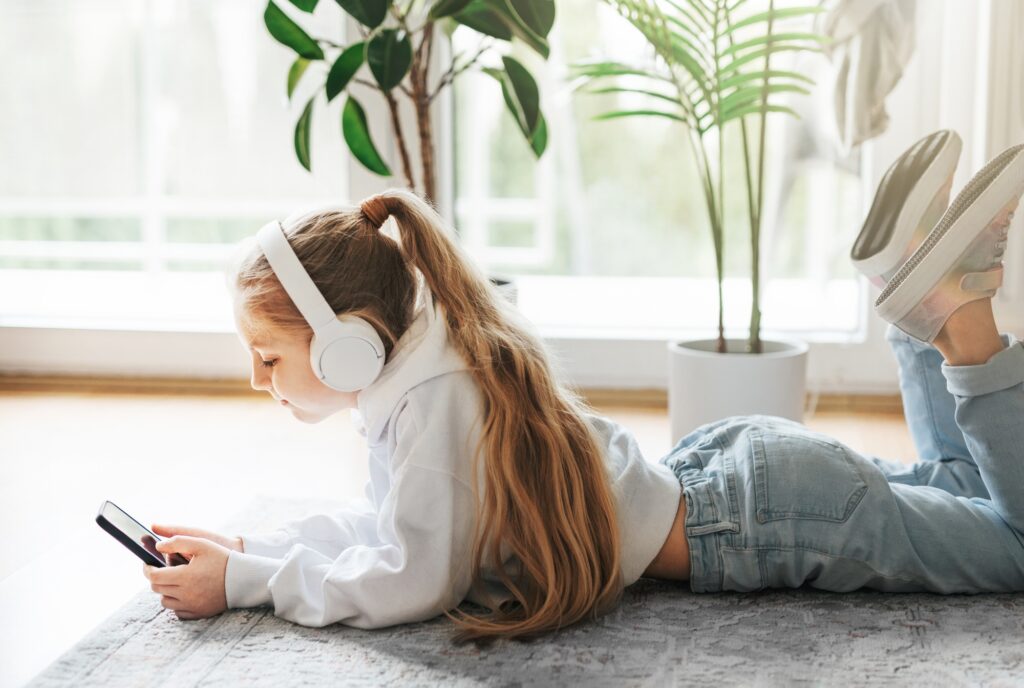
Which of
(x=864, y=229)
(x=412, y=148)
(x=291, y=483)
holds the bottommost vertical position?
(x=291, y=483)

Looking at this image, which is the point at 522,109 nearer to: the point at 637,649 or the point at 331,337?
the point at 331,337

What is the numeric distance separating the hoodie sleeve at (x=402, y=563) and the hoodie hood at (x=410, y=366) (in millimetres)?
26

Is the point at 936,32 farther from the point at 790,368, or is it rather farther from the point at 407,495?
the point at 407,495

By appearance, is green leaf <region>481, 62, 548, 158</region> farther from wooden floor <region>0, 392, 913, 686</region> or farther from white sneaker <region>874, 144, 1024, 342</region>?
white sneaker <region>874, 144, 1024, 342</region>

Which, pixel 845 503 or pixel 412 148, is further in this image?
pixel 412 148

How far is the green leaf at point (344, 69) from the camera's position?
1.74m

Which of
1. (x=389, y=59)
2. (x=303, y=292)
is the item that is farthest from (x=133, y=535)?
(x=389, y=59)

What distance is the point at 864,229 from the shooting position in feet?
5.08

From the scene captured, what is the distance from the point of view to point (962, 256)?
1.16 m

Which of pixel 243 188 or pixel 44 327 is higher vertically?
pixel 243 188

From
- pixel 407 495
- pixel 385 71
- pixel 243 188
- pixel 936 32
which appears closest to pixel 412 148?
pixel 243 188

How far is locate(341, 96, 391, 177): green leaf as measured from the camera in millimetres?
1888

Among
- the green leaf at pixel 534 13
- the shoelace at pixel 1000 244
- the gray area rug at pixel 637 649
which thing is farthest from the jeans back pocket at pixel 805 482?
the green leaf at pixel 534 13

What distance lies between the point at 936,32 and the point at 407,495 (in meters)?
1.54
